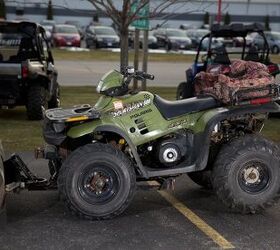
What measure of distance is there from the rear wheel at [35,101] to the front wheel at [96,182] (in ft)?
18.9

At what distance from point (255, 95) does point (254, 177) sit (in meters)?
0.77

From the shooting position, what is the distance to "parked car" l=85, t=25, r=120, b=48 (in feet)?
129

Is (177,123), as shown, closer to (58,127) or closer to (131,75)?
(131,75)

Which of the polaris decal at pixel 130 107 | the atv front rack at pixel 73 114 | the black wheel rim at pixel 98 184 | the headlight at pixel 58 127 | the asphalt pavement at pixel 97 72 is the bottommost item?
the asphalt pavement at pixel 97 72

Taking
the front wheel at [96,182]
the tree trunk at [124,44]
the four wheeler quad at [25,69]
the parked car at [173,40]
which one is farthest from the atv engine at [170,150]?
the parked car at [173,40]

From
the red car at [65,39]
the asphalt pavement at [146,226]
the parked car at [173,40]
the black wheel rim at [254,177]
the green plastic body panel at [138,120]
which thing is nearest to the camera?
the asphalt pavement at [146,226]

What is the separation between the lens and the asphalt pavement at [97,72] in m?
20.0

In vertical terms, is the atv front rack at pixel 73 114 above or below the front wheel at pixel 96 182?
above

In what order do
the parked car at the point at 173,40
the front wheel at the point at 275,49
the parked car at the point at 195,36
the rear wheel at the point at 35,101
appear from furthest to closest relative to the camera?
the parked car at the point at 195,36, the parked car at the point at 173,40, the front wheel at the point at 275,49, the rear wheel at the point at 35,101

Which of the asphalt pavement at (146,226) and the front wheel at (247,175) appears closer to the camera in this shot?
the asphalt pavement at (146,226)

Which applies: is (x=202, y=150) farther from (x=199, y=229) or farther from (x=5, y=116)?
(x=5, y=116)

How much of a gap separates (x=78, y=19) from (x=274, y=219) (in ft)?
190

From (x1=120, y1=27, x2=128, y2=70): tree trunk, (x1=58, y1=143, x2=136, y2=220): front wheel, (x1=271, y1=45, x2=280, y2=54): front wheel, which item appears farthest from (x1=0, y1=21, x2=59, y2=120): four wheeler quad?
(x1=271, y1=45, x2=280, y2=54): front wheel

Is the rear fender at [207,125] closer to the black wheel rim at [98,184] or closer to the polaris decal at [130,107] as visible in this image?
the polaris decal at [130,107]
